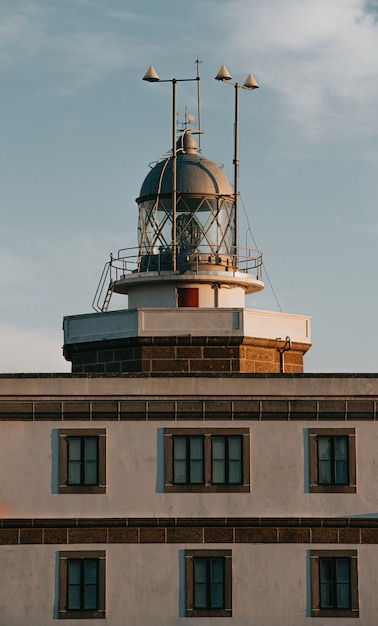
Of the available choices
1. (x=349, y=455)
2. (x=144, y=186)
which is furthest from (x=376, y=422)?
(x=144, y=186)

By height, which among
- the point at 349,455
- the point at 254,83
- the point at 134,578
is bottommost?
the point at 134,578

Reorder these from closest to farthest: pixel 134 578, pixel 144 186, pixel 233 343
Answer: pixel 134 578, pixel 233 343, pixel 144 186

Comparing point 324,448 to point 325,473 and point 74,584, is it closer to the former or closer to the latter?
point 325,473

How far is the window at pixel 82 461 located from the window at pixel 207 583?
9.97ft

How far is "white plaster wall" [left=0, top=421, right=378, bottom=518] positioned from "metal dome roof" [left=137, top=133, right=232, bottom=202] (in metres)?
8.93

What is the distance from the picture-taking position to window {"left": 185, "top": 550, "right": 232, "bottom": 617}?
37719 millimetres

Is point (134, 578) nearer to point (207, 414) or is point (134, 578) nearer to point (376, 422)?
point (207, 414)

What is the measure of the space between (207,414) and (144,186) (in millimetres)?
9682

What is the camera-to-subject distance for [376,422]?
1513 inches

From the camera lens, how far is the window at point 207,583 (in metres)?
37.7

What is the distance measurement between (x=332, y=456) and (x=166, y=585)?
17.9 ft

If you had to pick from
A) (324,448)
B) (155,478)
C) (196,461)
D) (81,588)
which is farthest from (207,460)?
(81,588)

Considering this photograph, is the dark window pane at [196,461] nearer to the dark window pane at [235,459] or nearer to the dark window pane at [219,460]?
the dark window pane at [219,460]

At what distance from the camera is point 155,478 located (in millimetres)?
38156
